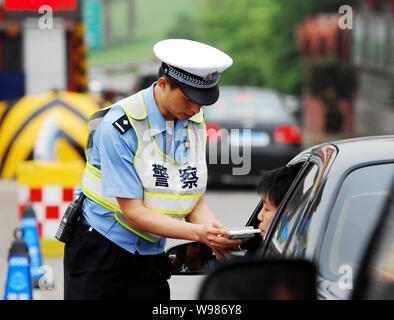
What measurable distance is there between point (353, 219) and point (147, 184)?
3.41 ft

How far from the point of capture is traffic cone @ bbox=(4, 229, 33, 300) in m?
6.04

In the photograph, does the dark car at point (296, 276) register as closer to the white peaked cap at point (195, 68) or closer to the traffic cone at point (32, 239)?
the white peaked cap at point (195, 68)

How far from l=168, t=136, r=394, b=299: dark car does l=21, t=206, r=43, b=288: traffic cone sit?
4220 millimetres

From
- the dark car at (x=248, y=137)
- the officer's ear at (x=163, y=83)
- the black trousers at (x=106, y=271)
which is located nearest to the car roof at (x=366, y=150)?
the officer's ear at (x=163, y=83)

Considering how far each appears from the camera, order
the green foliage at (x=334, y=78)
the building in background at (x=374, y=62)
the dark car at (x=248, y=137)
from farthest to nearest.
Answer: the green foliage at (x=334, y=78) < the building in background at (x=374, y=62) < the dark car at (x=248, y=137)

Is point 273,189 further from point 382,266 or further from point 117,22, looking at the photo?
point 117,22

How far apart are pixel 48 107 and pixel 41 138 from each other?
3.76m

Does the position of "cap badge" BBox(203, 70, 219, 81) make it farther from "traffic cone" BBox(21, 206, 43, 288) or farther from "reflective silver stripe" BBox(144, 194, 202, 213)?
"traffic cone" BBox(21, 206, 43, 288)

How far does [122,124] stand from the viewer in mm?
3816

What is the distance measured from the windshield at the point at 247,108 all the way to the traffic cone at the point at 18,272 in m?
7.95

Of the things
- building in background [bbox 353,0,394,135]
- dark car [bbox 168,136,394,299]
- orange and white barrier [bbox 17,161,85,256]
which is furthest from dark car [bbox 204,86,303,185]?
dark car [bbox 168,136,394,299]

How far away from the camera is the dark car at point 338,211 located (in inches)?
115

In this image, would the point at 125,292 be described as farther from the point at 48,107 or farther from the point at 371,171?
the point at 48,107
